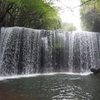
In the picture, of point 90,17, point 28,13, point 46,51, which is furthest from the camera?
point 90,17

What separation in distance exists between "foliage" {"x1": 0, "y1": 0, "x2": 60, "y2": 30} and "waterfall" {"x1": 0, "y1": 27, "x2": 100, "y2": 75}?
6.37 ft

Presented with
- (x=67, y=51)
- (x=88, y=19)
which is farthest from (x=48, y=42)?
(x=88, y=19)

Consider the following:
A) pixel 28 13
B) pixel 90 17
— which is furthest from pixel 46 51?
pixel 90 17

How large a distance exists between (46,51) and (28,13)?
174 inches

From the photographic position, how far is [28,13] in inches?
735

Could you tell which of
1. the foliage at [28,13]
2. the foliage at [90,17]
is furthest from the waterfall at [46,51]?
the foliage at [90,17]

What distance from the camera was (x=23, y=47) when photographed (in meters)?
15.7

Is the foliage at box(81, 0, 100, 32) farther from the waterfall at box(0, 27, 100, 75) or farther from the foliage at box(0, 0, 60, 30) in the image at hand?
the foliage at box(0, 0, 60, 30)

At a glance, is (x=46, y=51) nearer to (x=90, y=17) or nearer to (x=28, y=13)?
(x=28, y=13)

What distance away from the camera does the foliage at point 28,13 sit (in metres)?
16.7

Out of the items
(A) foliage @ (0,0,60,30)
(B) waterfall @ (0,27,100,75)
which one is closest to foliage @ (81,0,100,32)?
(B) waterfall @ (0,27,100,75)

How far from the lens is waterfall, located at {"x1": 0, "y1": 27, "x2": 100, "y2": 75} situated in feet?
49.5

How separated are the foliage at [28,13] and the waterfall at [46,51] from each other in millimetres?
1942

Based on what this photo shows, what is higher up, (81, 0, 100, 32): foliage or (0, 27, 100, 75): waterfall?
(81, 0, 100, 32): foliage
